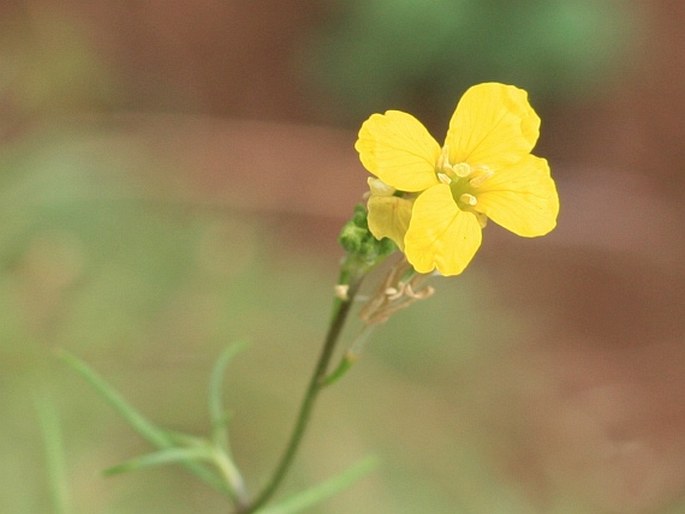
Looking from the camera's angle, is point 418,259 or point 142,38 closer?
point 418,259

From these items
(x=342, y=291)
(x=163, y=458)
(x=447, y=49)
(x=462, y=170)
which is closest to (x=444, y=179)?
(x=462, y=170)

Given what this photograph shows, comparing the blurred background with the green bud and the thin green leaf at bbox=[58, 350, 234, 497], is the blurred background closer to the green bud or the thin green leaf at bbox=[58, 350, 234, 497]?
the thin green leaf at bbox=[58, 350, 234, 497]

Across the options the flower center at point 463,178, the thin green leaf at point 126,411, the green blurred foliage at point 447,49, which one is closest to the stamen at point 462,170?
the flower center at point 463,178

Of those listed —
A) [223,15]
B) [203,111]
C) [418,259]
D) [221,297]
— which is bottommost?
[221,297]

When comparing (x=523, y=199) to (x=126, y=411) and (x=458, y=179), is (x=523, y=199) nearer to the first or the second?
(x=458, y=179)

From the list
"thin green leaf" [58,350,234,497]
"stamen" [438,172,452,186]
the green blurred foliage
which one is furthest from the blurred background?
"stamen" [438,172,452,186]

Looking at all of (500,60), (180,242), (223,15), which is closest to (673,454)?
(500,60)

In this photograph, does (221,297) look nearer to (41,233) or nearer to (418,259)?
(41,233)

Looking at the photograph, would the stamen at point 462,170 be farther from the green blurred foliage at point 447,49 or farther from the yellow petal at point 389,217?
the green blurred foliage at point 447,49
